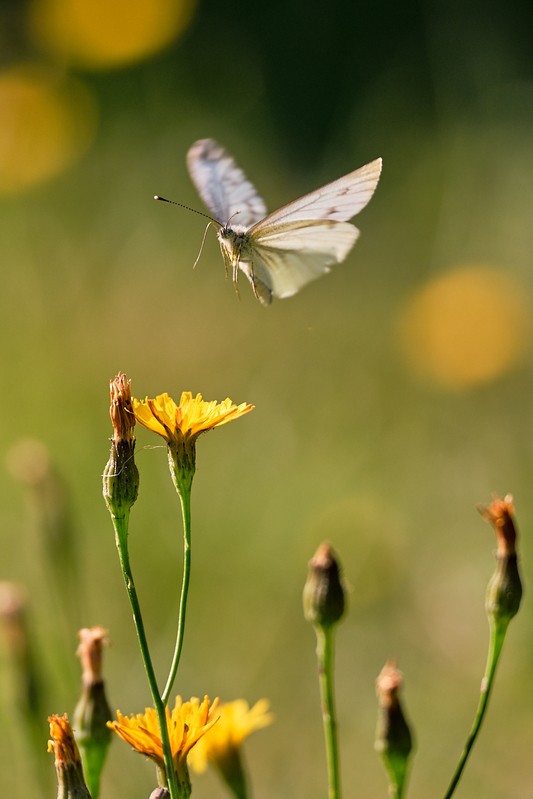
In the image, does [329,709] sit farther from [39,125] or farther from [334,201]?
[39,125]

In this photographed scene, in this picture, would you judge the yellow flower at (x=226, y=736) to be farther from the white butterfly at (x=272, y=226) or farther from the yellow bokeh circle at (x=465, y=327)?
the yellow bokeh circle at (x=465, y=327)

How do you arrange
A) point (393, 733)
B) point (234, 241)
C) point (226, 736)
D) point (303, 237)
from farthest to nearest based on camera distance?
point (303, 237)
point (234, 241)
point (226, 736)
point (393, 733)

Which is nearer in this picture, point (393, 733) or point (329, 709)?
point (329, 709)

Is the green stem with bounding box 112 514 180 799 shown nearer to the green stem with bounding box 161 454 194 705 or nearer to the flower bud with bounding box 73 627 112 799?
the green stem with bounding box 161 454 194 705

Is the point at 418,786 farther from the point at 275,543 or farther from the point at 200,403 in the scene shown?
the point at 200,403

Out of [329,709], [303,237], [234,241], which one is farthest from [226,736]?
[303,237]

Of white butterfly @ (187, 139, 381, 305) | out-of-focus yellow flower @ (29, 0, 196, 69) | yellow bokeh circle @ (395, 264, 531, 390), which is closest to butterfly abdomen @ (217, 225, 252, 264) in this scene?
white butterfly @ (187, 139, 381, 305)

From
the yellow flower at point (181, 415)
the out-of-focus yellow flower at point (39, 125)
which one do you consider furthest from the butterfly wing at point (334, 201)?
the out-of-focus yellow flower at point (39, 125)

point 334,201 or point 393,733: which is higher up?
point 334,201
